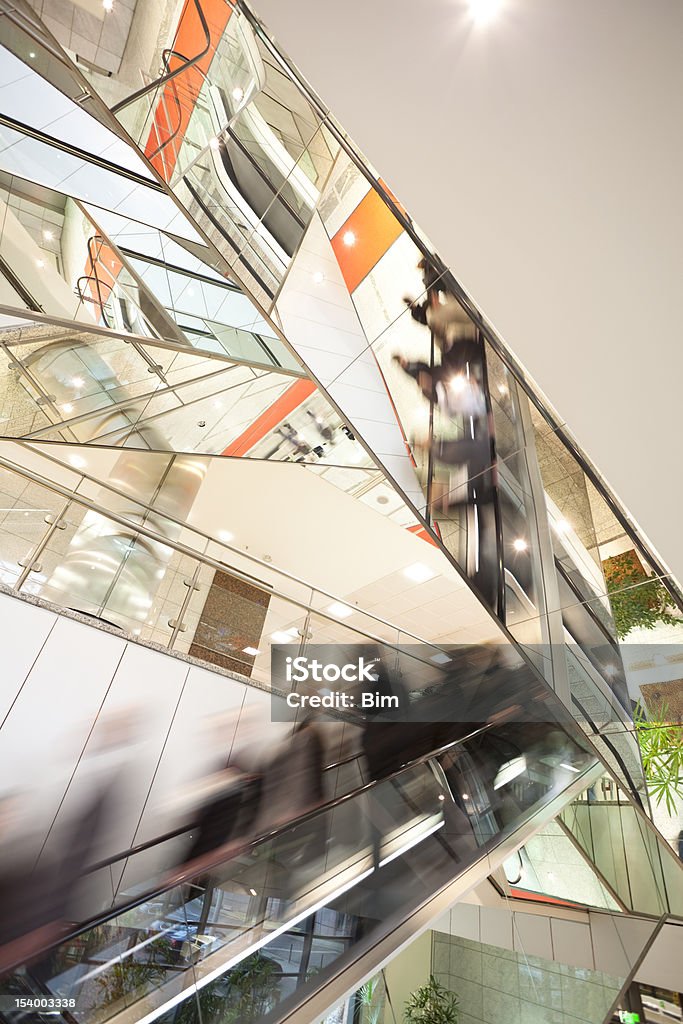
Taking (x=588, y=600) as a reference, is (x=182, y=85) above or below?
above

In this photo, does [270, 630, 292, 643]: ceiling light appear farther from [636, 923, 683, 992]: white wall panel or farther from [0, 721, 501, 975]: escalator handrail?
[636, 923, 683, 992]: white wall panel

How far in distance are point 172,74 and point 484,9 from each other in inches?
108

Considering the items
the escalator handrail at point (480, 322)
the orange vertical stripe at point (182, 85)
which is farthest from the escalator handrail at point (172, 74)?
the escalator handrail at point (480, 322)

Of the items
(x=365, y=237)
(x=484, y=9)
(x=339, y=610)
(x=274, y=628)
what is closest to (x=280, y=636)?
(x=274, y=628)

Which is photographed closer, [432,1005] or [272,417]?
[272,417]

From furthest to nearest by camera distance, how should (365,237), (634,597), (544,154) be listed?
(634,597) → (365,237) → (544,154)

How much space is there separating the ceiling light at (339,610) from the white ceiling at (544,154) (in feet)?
18.2

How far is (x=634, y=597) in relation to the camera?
10.6 ft

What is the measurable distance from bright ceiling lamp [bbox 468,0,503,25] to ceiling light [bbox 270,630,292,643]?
5.70 metres

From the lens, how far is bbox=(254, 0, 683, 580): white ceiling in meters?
1.15

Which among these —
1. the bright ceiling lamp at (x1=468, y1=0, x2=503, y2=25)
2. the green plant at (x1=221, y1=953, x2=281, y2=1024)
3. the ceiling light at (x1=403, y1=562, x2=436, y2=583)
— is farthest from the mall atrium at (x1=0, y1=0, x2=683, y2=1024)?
the ceiling light at (x1=403, y1=562, x2=436, y2=583)

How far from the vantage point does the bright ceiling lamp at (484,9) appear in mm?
1134

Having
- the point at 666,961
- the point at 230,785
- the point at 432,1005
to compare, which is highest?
the point at 230,785

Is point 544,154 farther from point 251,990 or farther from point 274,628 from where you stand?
point 274,628
